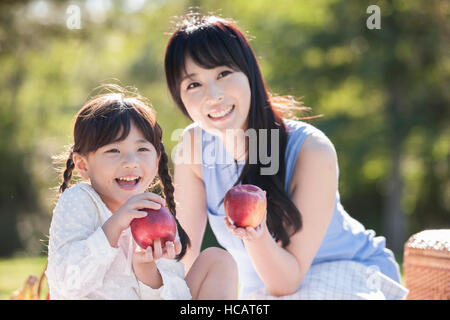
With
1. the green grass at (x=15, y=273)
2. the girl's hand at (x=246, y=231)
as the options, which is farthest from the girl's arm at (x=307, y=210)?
the green grass at (x=15, y=273)

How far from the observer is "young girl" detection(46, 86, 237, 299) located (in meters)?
2.08

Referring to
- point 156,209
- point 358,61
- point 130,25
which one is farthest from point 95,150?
point 130,25

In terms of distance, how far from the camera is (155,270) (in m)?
2.27

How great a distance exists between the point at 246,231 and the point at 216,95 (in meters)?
0.73

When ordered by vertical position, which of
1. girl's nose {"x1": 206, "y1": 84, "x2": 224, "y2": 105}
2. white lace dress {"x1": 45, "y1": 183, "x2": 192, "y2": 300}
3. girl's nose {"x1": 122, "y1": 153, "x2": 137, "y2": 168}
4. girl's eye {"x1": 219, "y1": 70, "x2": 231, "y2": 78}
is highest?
girl's eye {"x1": 219, "y1": 70, "x2": 231, "y2": 78}

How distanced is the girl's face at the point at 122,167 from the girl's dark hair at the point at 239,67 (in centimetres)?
64

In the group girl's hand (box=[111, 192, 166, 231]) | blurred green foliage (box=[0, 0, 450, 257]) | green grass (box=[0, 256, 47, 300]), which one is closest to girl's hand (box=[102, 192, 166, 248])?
girl's hand (box=[111, 192, 166, 231])

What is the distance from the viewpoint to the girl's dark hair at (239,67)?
2.90 meters

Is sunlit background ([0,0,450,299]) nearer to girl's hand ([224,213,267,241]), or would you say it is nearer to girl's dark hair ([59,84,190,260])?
girl's dark hair ([59,84,190,260])

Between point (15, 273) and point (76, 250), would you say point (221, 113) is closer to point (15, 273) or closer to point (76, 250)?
point (76, 250)

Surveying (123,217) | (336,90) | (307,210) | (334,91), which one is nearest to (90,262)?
(123,217)

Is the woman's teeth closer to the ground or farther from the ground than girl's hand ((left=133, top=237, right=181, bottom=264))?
farther from the ground

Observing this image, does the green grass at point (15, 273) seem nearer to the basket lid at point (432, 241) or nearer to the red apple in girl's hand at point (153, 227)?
the basket lid at point (432, 241)
